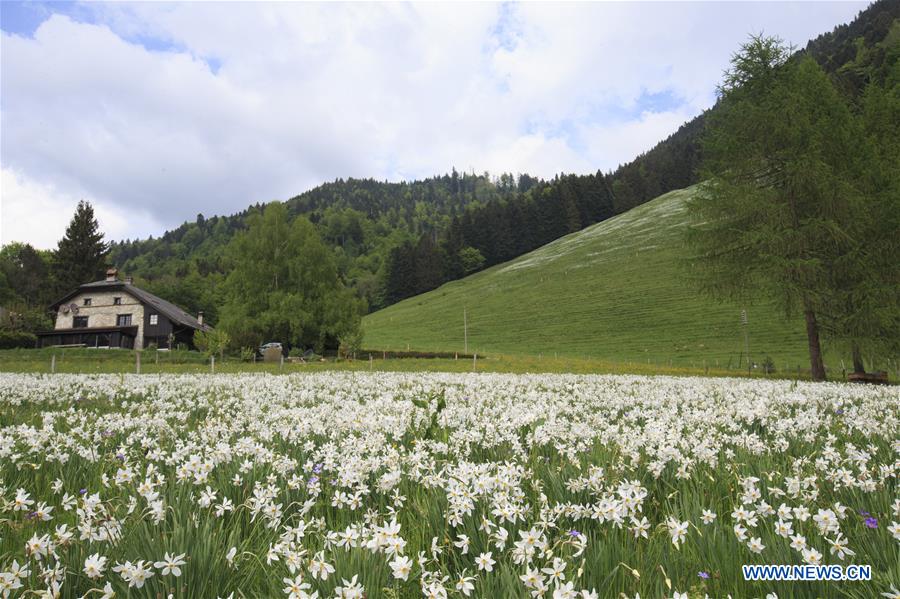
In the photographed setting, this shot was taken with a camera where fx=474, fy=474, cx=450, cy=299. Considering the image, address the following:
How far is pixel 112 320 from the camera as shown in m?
69.0

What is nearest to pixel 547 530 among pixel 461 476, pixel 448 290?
pixel 461 476

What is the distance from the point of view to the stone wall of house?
6881 centimetres

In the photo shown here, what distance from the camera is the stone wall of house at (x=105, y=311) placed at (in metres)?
68.8

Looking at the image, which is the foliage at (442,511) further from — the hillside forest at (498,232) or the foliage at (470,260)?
the foliage at (470,260)

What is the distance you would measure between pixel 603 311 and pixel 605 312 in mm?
601

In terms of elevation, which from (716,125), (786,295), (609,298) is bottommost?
(786,295)

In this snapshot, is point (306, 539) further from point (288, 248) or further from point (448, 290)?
point (448, 290)

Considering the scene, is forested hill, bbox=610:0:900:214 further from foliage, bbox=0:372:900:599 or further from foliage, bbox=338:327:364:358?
foliage, bbox=0:372:900:599

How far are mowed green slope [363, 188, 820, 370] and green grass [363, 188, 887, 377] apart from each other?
0.52 ft

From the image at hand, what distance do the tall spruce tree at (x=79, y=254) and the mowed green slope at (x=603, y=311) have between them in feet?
183

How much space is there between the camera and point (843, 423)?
7.56 meters

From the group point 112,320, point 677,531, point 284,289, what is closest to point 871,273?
point 677,531

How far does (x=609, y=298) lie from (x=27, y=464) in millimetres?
85775

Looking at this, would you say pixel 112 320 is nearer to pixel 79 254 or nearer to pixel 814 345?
pixel 79 254
